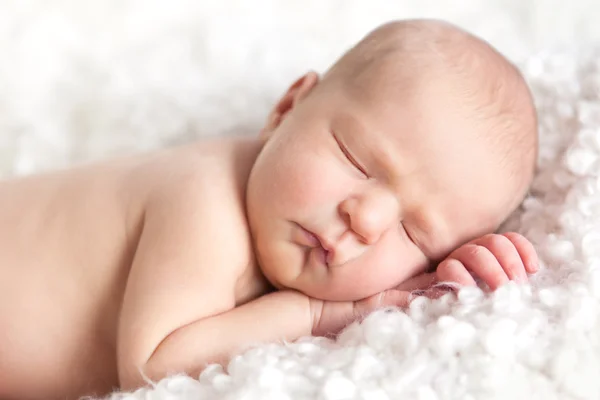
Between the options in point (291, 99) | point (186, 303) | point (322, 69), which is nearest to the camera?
point (186, 303)

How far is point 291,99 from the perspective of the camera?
3.87ft

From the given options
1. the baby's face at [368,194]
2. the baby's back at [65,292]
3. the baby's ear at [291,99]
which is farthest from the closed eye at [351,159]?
the baby's back at [65,292]

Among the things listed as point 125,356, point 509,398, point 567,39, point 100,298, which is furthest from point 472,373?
point 567,39

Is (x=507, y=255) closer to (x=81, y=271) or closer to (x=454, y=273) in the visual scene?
(x=454, y=273)

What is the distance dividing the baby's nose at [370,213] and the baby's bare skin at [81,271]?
16 cm

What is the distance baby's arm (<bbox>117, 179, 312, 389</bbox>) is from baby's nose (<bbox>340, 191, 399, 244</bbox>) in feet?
0.43

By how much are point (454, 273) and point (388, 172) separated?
0.16 meters

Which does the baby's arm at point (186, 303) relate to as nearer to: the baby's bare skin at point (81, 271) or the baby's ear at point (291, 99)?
the baby's bare skin at point (81, 271)

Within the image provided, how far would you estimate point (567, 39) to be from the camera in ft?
5.11

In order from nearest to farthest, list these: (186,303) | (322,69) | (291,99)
Answer: (186,303), (291,99), (322,69)

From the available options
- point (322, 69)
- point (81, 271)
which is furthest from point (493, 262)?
point (322, 69)

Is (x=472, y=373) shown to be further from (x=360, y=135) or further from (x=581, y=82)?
(x=581, y=82)

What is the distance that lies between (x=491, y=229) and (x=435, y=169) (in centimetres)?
16

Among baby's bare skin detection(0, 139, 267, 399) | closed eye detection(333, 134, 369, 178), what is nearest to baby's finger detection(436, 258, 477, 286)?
closed eye detection(333, 134, 369, 178)
